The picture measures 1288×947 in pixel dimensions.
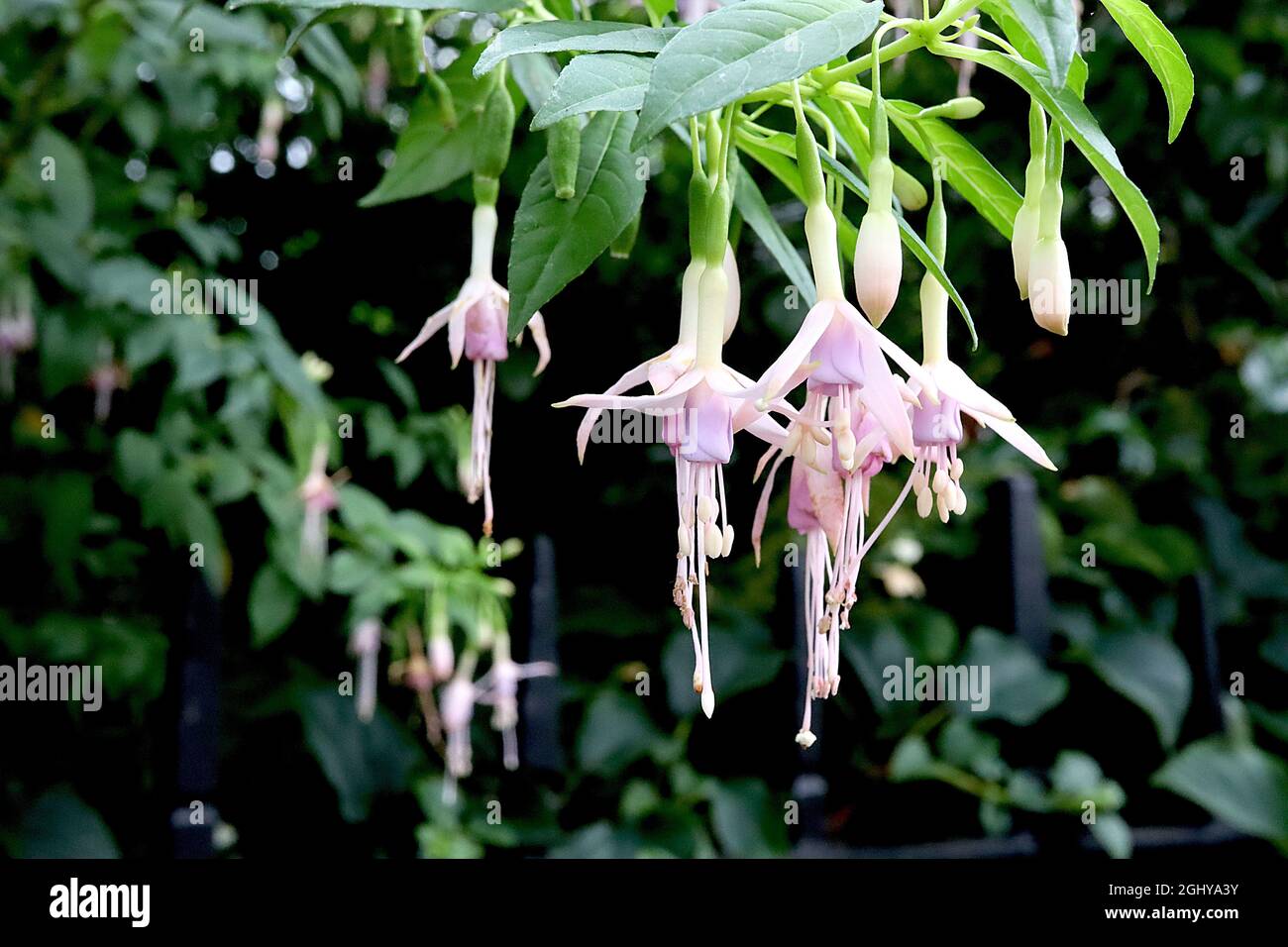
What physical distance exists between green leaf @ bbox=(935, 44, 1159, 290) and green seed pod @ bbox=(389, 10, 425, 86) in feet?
0.85

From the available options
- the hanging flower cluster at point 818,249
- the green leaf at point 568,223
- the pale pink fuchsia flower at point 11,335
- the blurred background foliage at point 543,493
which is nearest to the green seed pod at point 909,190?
the hanging flower cluster at point 818,249

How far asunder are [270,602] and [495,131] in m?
0.87

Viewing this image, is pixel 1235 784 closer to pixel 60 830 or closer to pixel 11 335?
pixel 60 830

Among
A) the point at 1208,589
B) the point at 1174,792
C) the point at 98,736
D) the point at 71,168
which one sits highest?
the point at 71,168

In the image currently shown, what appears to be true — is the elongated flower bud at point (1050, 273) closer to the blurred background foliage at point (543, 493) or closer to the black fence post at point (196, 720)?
the blurred background foliage at point (543, 493)

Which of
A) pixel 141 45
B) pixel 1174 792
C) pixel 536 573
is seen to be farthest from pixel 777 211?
pixel 1174 792

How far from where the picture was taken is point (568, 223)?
36cm

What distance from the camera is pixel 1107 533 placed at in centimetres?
159

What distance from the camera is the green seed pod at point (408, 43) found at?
1.69 ft

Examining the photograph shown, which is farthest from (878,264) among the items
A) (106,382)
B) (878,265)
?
(106,382)

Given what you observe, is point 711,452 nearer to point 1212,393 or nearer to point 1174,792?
point 1174,792

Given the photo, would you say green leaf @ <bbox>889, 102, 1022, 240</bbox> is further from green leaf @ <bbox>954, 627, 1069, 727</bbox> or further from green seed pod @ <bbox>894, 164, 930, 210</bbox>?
green leaf @ <bbox>954, 627, 1069, 727</bbox>

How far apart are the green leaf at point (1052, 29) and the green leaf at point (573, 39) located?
0.33 feet
